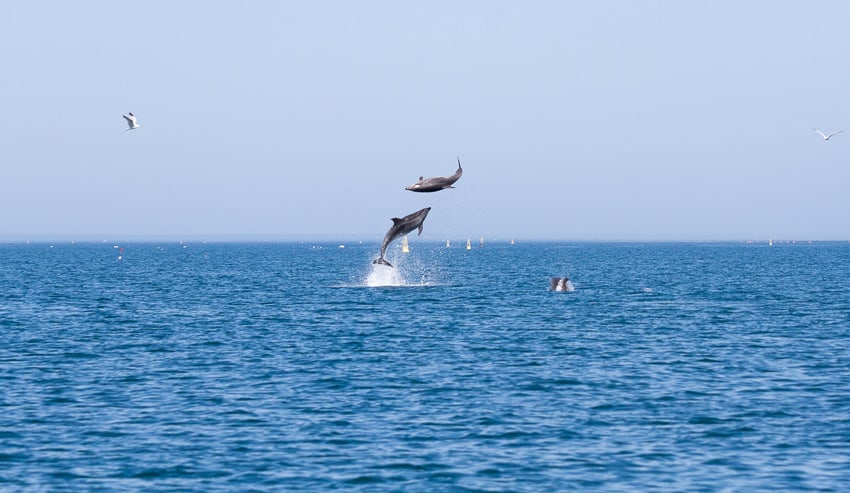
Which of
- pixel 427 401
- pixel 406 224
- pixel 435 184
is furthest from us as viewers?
pixel 406 224

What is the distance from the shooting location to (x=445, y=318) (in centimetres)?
5834

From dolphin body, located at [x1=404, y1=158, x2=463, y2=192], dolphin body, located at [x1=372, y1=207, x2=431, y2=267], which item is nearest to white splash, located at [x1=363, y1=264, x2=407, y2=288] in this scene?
dolphin body, located at [x1=372, y1=207, x2=431, y2=267]

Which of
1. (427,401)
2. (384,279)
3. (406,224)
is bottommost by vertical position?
(427,401)

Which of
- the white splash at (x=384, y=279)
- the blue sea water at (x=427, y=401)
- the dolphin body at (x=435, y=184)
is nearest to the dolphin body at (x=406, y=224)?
the blue sea water at (x=427, y=401)

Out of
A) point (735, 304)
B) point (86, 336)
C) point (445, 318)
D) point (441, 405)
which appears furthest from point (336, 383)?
point (735, 304)

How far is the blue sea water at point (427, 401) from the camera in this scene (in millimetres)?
21906

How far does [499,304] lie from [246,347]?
28679 mm

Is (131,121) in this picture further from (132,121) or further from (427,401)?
(427,401)

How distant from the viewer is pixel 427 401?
99.2ft

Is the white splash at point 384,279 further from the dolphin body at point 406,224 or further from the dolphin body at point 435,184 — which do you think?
the dolphin body at point 435,184

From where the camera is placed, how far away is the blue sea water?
21906 millimetres

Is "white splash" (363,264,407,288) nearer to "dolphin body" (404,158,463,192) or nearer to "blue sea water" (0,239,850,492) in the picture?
"blue sea water" (0,239,850,492)

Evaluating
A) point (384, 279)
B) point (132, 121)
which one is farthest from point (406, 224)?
point (384, 279)

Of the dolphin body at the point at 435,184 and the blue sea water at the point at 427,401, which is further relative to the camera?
the dolphin body at the point at 435,184
